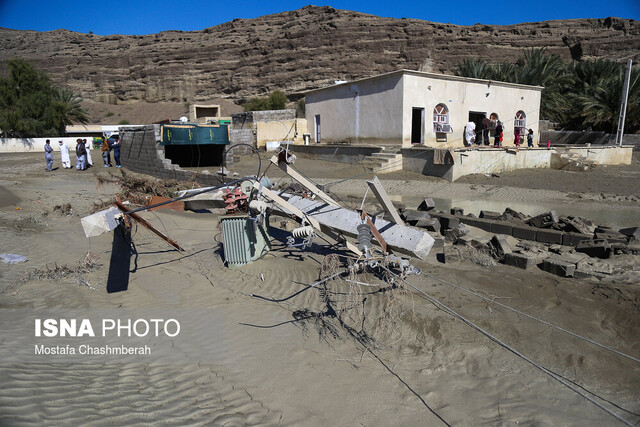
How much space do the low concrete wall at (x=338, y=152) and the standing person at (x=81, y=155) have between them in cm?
1241

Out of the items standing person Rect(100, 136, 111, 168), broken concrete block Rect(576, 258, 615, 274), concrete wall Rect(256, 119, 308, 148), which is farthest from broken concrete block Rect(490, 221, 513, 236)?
concrete wall Rect(256, 119, 308, 148)

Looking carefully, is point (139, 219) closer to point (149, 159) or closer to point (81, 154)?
point (149, 159)

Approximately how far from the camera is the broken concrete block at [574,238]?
28.6 feet

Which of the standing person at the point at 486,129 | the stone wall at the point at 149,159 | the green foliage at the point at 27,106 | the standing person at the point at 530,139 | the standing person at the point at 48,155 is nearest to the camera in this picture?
the stone wall at the point at 149,159

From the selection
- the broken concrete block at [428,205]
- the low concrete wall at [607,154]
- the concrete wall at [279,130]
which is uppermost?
the concrete wall at [279,130]

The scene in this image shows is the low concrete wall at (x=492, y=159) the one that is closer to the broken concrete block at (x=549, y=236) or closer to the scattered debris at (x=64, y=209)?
the broken concrete block at (x=549, y=236)

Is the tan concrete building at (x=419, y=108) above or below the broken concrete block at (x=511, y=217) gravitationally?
above

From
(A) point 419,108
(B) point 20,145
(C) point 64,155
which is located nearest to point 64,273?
(C) point 64,155

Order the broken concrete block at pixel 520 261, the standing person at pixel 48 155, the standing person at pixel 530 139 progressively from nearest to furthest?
the broken concrete block at pixel 520 261 → the standing person at pixel 48 155 → the standing person at pixel 530 139

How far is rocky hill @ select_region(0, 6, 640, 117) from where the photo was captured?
60969 mm

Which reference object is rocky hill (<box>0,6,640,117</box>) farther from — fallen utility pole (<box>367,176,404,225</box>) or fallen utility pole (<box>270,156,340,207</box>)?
fallen utility pole (<box>367,176,404,225</box>)

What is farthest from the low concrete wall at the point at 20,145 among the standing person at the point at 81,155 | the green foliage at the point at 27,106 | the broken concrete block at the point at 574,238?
the broken concrete block at the point at 574,238

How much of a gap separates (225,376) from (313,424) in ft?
3.93

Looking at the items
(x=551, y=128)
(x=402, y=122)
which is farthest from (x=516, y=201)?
(x=551, y=128)
